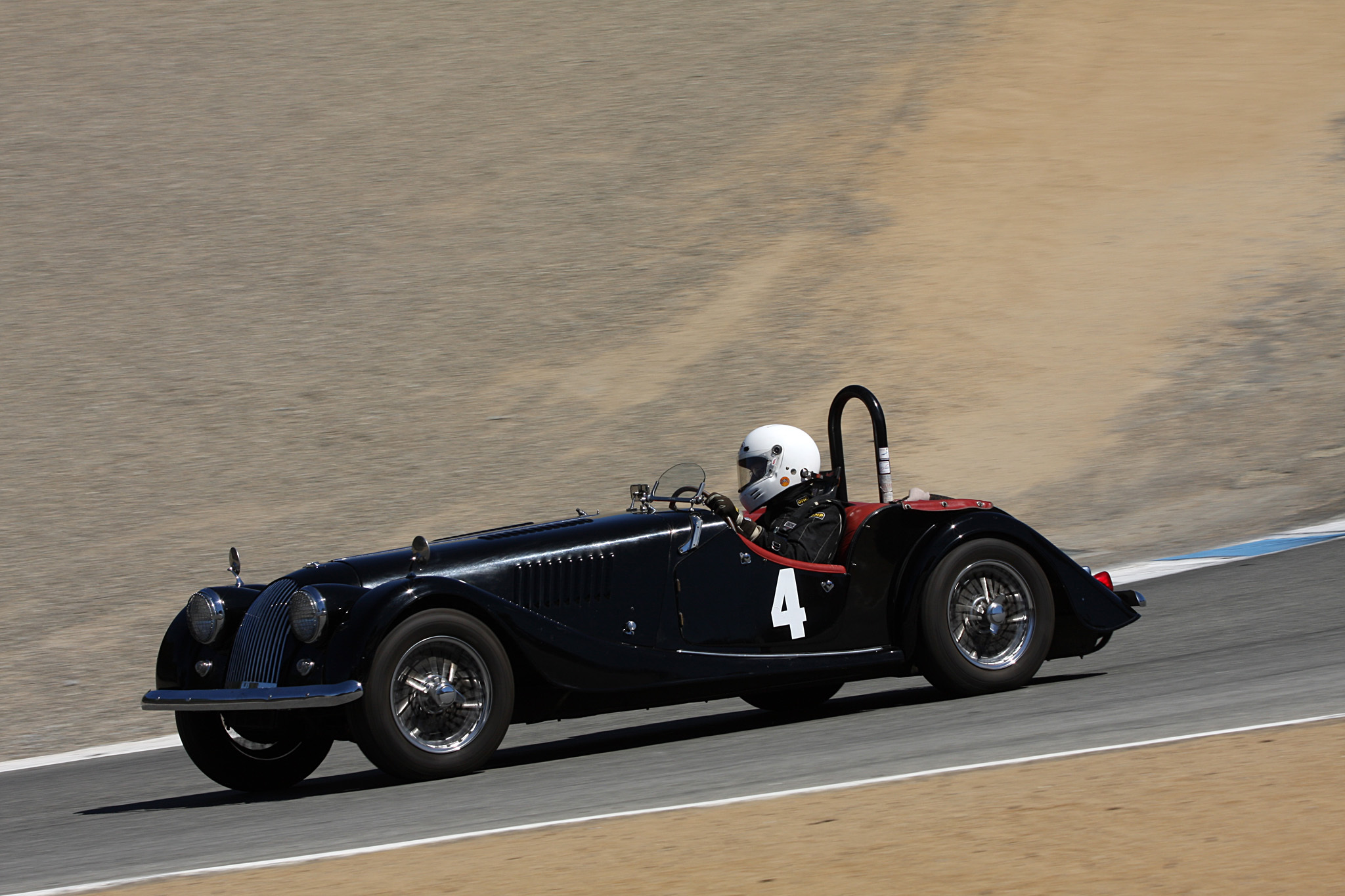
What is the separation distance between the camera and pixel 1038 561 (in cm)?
827

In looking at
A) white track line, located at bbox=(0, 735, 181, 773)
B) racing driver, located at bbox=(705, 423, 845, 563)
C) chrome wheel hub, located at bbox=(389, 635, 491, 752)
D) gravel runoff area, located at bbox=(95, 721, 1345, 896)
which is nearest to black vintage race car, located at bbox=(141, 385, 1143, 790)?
chrome wheel hub, located at bbox=(389, 635, 491, 752)

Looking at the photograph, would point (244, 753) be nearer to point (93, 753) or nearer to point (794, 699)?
point (93, 753)

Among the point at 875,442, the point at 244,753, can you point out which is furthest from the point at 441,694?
the point at 875,442

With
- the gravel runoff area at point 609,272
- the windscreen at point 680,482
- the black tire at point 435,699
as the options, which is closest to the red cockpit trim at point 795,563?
the windscreen at point 680,482

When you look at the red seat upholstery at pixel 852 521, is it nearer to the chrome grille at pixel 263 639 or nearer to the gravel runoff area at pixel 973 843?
the gravel runoff area at pixel 973 843

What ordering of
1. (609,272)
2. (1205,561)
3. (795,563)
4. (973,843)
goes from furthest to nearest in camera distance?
(609,272) → (1205,561) → (795,563) → (973,843)

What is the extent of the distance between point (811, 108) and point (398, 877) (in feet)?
78.7

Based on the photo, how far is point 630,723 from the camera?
8953 mm

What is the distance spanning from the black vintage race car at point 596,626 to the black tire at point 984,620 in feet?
0.03

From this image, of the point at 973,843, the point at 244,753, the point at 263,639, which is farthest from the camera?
the point at 244,753

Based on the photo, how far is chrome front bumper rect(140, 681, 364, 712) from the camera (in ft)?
21.7

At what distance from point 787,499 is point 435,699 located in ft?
7.20

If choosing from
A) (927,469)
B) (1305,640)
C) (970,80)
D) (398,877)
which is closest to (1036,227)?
(970,80)

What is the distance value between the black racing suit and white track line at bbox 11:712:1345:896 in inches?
80.9
